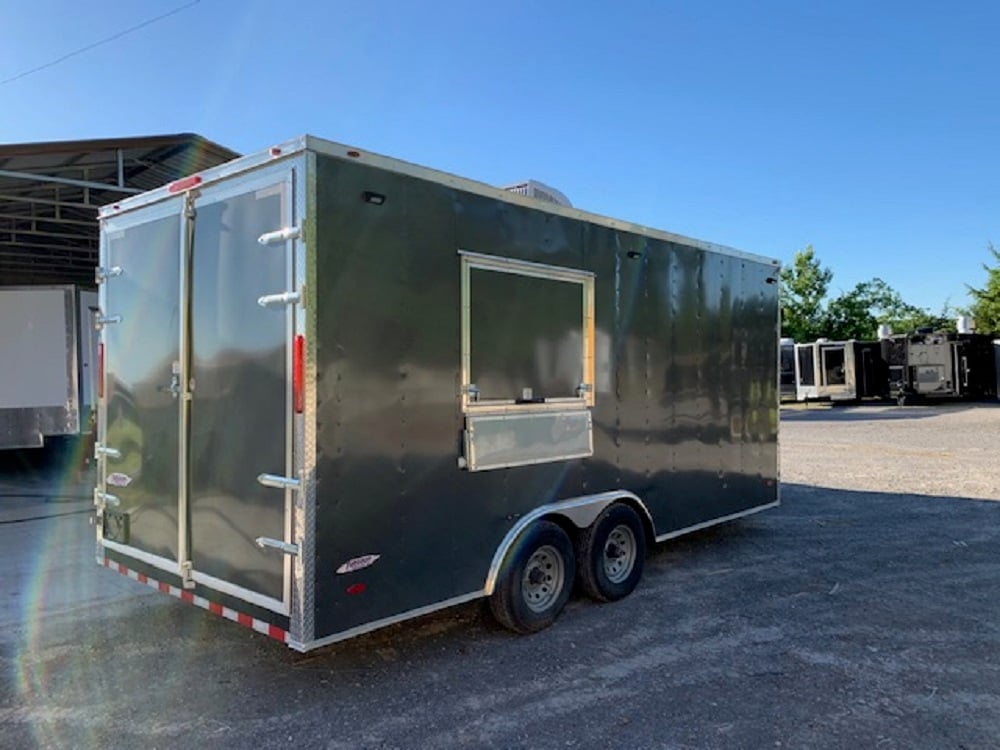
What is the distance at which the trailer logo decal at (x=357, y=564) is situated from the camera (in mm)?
3553

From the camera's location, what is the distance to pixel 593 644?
4414 mm

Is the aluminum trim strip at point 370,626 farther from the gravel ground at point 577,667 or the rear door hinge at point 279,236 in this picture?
the rear door hinge at point 279,236

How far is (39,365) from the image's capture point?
33.3 ft

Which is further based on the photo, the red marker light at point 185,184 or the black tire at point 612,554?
the black tire at point 612,554

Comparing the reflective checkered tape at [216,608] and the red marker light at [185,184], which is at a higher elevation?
the red marker light at [185,184]

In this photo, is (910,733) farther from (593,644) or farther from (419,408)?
(419,408)

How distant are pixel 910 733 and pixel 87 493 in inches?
384

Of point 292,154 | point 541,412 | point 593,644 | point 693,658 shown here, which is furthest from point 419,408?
point 693,658

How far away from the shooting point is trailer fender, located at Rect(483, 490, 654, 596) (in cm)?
428

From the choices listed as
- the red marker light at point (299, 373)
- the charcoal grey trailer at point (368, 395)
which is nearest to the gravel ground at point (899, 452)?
the charcoal grey trailer at point (368, 395)

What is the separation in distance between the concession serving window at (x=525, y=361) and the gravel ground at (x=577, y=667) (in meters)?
1.21

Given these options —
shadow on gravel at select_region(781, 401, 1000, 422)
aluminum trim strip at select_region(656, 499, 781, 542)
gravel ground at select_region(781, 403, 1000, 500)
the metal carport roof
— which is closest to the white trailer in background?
the metal carport roof

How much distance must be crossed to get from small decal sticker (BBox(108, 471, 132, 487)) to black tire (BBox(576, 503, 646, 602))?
297 centimetres

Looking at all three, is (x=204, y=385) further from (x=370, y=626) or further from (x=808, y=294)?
(x=808, y=294)
